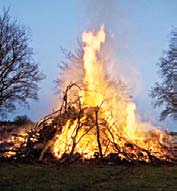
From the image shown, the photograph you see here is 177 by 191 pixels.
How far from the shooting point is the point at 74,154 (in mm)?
11000

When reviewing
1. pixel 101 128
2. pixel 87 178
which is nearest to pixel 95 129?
pixel 101 128

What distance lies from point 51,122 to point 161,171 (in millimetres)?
4461

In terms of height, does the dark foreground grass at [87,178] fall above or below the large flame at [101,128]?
below

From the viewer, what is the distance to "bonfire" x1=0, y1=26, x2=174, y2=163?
1110cm

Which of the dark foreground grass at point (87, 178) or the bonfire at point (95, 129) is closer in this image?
the dark foreground grass at point (87, 178)

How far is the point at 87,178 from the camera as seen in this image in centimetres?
816

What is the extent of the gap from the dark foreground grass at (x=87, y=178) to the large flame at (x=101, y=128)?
3.80ft

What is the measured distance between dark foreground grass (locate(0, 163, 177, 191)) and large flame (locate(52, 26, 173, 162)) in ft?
3.80

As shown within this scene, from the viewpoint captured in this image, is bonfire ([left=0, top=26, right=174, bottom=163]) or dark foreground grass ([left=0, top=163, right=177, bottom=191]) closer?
dark foreground grass ([left=0, top=163, right=177, bottom=191])

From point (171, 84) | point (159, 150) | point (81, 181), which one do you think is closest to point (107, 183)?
point (81, 181)

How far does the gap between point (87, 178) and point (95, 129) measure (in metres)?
3.84

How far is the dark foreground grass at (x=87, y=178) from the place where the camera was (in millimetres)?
7254

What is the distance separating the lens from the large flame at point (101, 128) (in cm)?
1120

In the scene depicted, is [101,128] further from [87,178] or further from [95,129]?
[87,178]
